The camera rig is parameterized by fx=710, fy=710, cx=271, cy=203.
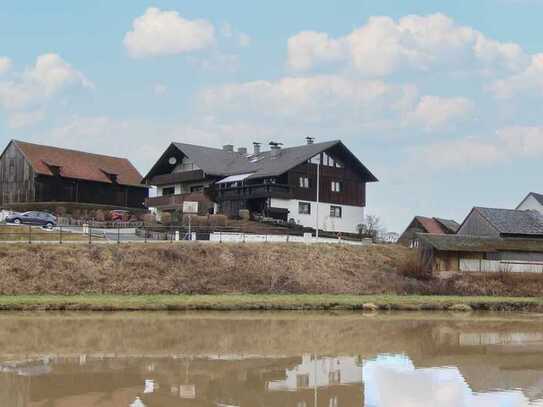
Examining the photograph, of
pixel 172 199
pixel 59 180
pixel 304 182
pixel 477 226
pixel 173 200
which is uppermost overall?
A: pixel 59 180

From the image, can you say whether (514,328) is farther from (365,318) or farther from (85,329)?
(85,329)

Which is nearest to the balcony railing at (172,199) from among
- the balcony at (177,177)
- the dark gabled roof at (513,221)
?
the balcony at (177,177)

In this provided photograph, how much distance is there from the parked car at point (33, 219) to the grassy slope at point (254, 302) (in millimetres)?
21009

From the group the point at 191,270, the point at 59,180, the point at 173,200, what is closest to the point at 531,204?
the point at 173,200

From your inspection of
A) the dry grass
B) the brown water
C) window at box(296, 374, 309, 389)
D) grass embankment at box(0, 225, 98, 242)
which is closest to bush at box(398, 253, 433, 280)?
the dry grass

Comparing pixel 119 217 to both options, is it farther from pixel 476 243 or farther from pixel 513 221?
pixel 513 221

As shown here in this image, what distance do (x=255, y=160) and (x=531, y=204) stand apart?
87.6 ft

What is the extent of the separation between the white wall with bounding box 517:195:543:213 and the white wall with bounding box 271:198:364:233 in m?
15.4

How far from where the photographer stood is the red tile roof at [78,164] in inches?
2901

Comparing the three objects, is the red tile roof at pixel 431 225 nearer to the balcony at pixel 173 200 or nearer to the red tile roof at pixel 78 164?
the balcony at pixel 173 200

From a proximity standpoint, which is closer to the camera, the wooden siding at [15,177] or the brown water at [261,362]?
the brown water at [261,362]

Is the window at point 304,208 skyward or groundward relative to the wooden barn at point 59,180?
groundward

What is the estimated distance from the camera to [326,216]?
65.8m

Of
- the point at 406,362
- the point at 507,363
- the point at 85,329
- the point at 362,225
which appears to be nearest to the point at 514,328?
the point at 507,363
